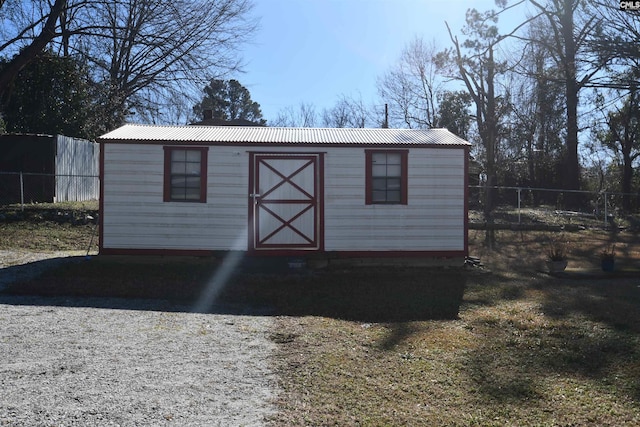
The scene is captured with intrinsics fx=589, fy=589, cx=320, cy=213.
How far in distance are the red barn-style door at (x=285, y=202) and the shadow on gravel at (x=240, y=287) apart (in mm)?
456

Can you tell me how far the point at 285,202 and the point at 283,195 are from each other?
0.46 ft

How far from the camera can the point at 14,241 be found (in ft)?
44.8

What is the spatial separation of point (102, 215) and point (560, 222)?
1447 cm

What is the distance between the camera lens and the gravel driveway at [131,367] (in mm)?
4094

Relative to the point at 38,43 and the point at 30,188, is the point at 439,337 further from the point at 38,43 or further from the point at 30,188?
the point at 38,43

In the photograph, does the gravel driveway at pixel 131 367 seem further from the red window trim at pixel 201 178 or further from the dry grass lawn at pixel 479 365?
the red window trim at pixel 201 178

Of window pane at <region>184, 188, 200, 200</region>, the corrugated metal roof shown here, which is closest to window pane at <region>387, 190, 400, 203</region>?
the corrugated metal roof

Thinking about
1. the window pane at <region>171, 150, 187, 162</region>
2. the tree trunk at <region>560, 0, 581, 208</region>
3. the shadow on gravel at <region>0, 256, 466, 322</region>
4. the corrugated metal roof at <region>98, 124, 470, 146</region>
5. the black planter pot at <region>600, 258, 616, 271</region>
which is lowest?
the shadow on gravel at <region>0, 256, 466, 322</region>

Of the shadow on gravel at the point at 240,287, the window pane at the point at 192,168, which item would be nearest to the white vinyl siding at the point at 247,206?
the window pane at the point at 192,168

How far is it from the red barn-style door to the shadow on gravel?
46 centimetres

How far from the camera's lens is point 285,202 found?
11.4 metres

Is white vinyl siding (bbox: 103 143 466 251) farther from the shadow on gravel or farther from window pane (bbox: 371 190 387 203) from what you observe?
the shadow on gravel

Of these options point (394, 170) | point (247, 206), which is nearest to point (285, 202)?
point (247, 206)

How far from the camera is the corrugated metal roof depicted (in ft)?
36.9
